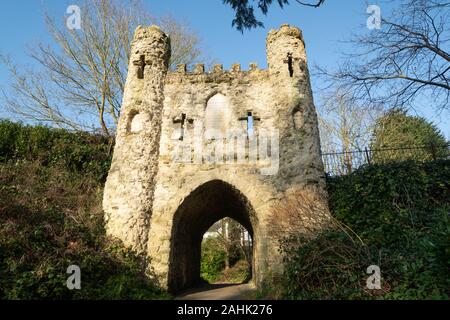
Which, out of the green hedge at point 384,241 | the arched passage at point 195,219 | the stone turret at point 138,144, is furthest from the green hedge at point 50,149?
the green hedge at point 384,241

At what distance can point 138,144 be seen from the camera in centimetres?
881

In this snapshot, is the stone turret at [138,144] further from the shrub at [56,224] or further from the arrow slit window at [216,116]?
the arrow slit window at [216,116]

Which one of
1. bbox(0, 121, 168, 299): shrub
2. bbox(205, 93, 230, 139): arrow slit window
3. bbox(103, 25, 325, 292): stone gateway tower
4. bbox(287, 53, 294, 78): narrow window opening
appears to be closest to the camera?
bbox(0, 121, 168, 299): shrub

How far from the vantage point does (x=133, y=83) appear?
376 inches

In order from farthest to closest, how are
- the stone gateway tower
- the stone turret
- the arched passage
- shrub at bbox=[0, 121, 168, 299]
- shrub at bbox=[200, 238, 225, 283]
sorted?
1. shrub at bbox=[200, 238, 225, 283]
2. the arched passage
3. the stone gateway tower
4. the stone turret
5. shrub at bbox=[0, 121, 168, 299]

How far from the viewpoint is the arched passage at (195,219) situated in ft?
28.6

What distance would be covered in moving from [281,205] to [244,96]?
360cm

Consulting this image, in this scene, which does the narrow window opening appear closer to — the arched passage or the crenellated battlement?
the crenellated battlement

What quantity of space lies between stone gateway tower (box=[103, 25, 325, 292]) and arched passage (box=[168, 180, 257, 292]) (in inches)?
2.3

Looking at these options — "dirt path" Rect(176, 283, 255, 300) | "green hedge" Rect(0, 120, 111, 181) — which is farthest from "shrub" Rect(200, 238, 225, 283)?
"green hedge" Rect(0, 120, 111, 181)

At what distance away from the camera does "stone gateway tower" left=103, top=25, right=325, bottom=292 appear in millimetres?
8203

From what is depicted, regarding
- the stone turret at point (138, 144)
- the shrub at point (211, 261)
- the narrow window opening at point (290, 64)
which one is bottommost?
the shrub at point (211, 261)

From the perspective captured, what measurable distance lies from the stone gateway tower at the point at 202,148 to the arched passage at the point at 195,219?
59 mm
